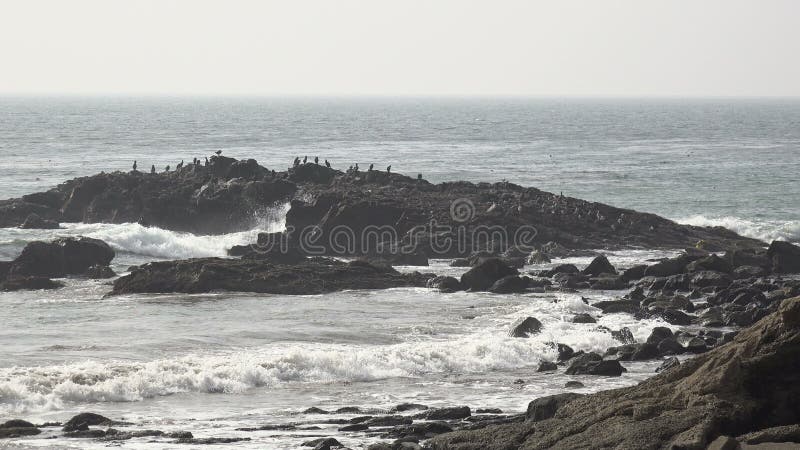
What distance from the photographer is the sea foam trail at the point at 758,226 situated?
2351 inches

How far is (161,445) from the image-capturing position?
22438mm

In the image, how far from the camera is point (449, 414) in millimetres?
24141

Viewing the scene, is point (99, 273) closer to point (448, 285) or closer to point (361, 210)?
point (361, 210)

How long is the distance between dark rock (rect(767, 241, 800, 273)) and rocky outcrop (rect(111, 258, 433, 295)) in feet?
44.5

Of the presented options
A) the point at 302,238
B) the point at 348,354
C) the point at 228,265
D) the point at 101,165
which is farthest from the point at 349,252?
the point at 101,165

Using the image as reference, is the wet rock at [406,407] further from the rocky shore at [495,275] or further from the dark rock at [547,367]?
the dark rock at [547,367]

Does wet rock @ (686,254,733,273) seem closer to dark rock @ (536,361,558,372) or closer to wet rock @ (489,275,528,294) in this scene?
wet rock @ (489,275,528,294)

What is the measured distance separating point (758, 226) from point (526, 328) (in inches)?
1205

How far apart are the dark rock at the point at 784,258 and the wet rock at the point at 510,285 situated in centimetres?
1026

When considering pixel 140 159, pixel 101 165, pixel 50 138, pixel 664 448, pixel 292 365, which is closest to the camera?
pixel 664 448

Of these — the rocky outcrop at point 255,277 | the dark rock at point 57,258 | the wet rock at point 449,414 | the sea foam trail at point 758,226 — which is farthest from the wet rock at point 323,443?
the sea foam trail at point 758,226

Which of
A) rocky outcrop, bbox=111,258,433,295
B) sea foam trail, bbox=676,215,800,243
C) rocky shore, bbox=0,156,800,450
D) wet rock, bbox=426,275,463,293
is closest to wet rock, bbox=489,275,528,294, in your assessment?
rocky shore, bbox=0,156,800,450

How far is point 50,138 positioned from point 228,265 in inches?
3730

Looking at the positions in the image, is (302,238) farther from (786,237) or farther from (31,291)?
(786,237)
